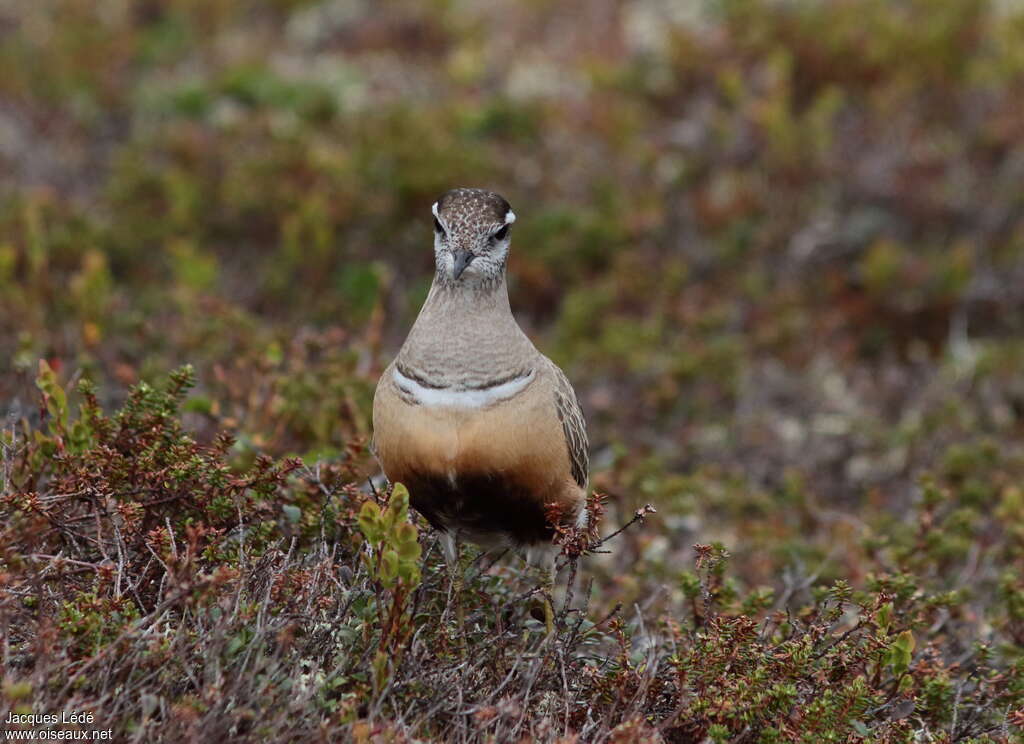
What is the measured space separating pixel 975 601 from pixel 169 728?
11.7ft

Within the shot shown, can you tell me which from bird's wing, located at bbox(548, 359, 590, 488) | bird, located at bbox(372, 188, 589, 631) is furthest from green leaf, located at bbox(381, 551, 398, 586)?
bird's wing, located at bbox(548, 359, 590, 488)

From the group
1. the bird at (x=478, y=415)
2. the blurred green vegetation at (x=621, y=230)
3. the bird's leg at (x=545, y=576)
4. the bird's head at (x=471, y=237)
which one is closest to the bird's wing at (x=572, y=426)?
the bird at (x=478, y=415)

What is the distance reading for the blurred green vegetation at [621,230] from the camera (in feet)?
19.8

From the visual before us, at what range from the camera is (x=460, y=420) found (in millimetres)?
3936

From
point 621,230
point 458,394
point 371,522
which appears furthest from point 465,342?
point 621,230

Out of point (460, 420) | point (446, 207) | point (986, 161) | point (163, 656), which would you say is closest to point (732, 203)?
point (986, 161)

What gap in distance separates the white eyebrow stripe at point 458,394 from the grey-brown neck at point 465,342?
2 centimetres

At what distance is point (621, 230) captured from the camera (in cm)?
830

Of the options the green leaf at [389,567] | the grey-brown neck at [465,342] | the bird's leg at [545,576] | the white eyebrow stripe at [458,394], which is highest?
the grey-brown neck at [465,342]

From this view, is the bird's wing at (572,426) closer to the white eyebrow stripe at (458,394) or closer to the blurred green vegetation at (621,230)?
the white eyebrow stripe at (458,394)

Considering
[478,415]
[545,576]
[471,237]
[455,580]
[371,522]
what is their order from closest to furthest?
[371,522] → [478,415] → [455,580] → [545,576] → [471,237]

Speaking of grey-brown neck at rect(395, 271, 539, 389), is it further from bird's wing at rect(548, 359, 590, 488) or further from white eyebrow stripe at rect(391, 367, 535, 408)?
bird's wing at rect(548, 359, 590, 488)

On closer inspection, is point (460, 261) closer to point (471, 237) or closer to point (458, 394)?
point (471, 237)

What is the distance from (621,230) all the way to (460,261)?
13.7ft
